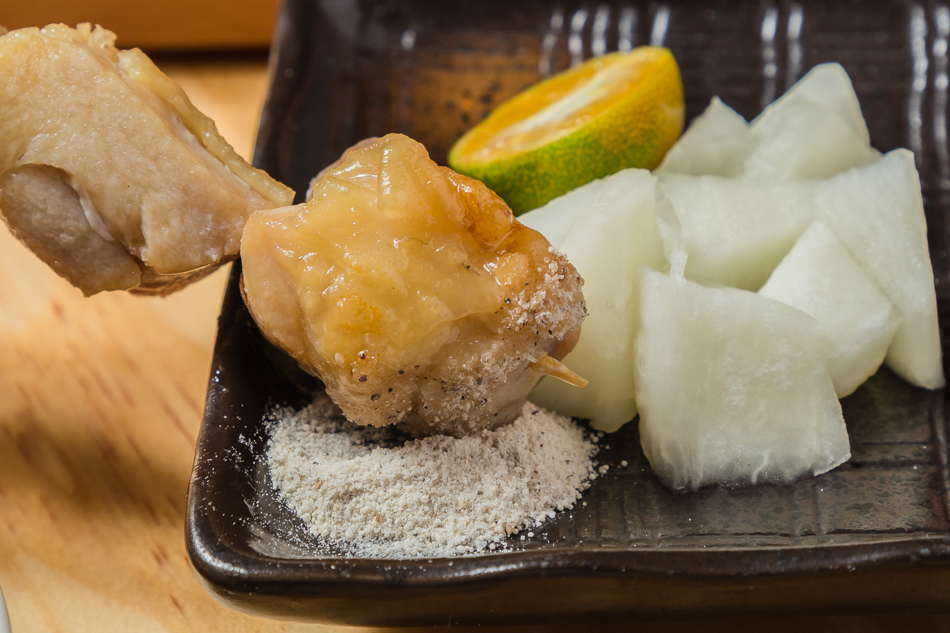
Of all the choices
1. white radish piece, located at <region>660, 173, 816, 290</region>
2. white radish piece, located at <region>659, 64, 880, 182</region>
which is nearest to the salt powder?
white radish piece, located at <region>660, 173, 816, 290</region>

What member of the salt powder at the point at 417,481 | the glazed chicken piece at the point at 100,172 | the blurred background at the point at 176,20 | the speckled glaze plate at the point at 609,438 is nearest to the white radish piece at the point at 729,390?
the speckled glaze plate at the point at 609,438

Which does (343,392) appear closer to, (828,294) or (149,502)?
(149,502)

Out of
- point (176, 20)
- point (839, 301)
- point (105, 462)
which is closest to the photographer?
point (839, 301)

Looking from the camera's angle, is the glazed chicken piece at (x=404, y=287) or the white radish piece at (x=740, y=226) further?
the white radish piece at (x=740, y=226)

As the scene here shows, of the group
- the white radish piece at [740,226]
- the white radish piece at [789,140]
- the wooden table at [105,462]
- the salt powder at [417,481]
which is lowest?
the wooden table at [105,462]

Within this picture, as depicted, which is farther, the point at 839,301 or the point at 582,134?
the point at 582,134

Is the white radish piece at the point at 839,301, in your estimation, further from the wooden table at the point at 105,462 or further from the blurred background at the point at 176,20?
the blurred background at the point at 176,20

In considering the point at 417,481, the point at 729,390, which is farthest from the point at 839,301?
the point at 417,481

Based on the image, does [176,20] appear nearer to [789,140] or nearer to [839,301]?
[789,140]
